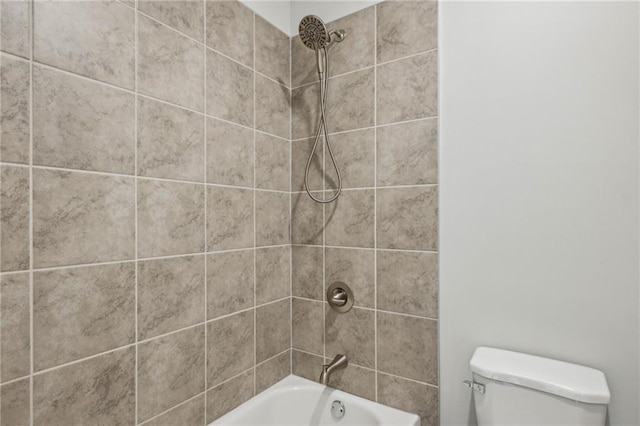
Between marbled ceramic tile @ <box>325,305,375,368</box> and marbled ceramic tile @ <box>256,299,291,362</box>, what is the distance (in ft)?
0.71

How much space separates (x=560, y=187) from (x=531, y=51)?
478mm

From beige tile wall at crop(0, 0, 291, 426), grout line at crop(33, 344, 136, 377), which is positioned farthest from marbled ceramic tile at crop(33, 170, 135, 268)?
grout line at crop(33, 344, 136, 377)

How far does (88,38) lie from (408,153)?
3.70 feet

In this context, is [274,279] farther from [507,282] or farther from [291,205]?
[507,282]

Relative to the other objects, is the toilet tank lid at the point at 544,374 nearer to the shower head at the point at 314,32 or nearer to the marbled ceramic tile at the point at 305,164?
the marbled ceramic tile at the point at 305,164

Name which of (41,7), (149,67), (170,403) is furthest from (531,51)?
(170,403)

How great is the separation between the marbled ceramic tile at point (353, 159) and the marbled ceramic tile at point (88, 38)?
2.77 feet

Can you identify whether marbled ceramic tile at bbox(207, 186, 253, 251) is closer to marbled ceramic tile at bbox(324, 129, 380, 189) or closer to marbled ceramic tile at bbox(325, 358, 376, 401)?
marbled ceramic tile at bbox(324, 129, 380, 189)

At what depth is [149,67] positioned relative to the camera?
114 centimetres

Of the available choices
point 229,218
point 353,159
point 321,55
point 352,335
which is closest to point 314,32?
point 321,55

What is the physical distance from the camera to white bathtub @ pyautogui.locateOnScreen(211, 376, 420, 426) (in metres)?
1.41

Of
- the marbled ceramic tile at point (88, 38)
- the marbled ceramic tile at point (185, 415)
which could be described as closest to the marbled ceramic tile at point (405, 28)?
the marbled ceramic tile at point (88, 38)

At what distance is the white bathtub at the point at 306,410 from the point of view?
1.41 meters

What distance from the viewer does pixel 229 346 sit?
1.42 metres
